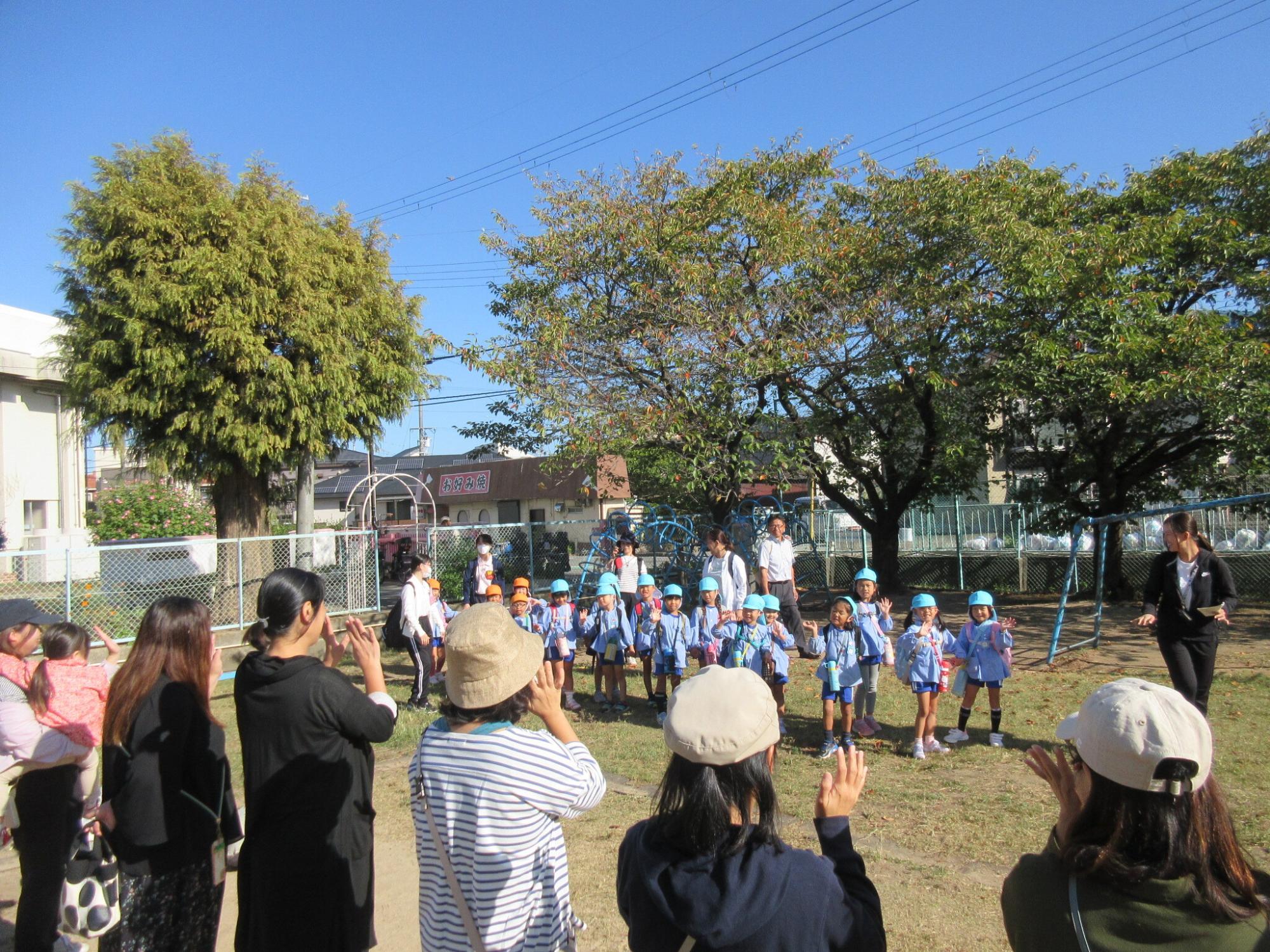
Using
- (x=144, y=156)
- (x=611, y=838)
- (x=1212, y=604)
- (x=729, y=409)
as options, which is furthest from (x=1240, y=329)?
(x=144, y=156)

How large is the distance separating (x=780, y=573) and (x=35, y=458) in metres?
21.0

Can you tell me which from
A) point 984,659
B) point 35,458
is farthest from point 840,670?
point 35,458

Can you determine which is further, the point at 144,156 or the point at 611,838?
the point at 144,156

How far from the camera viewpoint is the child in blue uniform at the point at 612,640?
8883 mm

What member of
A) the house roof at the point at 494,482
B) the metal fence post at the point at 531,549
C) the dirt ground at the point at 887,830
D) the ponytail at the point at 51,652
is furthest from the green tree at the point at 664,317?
the house roof at the point at 494,482

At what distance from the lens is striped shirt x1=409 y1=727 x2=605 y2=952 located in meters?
2.24

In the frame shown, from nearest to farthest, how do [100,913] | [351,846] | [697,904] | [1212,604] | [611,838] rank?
[697,904] < [351,846] < [100,913] < [611,838] < [1212,604]

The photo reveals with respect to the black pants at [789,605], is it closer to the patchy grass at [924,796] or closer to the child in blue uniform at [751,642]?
the patchy grass at [924,796]

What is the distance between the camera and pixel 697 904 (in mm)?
1738

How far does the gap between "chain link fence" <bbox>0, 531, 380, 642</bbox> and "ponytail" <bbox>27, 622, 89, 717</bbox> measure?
6.89m

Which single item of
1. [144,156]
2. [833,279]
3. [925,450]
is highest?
[144,156]

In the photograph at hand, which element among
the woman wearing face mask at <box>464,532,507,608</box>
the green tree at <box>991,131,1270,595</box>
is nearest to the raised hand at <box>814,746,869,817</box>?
the woman wearing face mask at <box>464,532,507,608</box>

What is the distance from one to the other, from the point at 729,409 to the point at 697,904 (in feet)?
40.1

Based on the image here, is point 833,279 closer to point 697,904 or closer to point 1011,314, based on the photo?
point 1011,314
